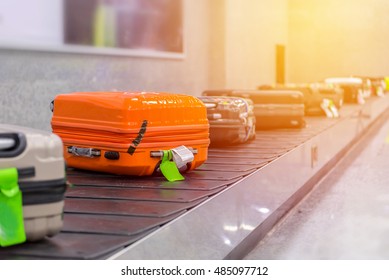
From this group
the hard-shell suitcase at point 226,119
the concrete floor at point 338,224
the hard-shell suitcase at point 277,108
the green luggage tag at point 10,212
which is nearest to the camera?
the green luggage tag at point 10,212

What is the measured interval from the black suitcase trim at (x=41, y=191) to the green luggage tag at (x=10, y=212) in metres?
0.03

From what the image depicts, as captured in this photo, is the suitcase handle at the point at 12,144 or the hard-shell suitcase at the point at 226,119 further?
the hard-shell suitcase at the point at 226,119

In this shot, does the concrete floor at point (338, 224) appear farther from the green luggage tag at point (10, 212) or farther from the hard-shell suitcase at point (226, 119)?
the green luggage tag at point (10, 212)

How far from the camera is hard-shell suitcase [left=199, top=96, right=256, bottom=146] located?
3.57m

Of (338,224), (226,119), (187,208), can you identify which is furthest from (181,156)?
(226,119)

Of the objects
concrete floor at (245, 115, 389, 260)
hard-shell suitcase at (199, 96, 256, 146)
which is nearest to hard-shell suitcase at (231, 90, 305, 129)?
concrete floor at (245, 115, 389, 260)

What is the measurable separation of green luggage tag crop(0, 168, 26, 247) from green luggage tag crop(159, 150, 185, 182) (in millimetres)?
1012

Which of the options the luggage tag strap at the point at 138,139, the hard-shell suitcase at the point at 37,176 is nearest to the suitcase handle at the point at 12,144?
the hard-shell suitcase at the point at 37,176

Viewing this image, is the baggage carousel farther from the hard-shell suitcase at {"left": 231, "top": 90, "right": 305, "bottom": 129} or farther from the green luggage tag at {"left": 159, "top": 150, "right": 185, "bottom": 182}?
the hard-shell suitcase at {"left": 231, "top": 90, "right": 305, "bottom": 129}

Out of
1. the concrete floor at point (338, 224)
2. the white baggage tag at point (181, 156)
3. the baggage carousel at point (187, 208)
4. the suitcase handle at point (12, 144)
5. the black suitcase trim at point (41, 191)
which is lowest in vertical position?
the concrete floor at point (338, 224)

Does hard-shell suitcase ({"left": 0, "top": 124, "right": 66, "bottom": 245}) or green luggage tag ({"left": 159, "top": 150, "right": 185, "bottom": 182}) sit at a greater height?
hard-shell suitcase ({"left": 0, "top": 124, "right": 66, "bottom": 245})

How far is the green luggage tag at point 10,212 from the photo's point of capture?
55.2 inches

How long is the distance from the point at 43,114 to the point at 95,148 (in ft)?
5.42

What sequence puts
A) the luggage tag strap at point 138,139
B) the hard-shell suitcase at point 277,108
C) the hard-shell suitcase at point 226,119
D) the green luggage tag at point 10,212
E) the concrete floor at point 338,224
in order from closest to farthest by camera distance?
the green luggage tag at point 10,212 < the concrete floor at point 338,224 < the luggage tag strap at point 138,139 < the hard-shell suitcase at point 226,119 < the hard-shell suitcase at point 277,108
